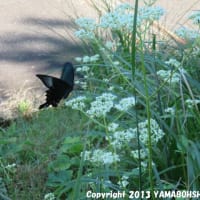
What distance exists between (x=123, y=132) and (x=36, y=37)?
4.05 m

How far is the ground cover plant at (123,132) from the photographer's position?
2.17 m

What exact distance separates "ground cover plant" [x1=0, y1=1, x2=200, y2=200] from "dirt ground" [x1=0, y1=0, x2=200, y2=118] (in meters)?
0.94

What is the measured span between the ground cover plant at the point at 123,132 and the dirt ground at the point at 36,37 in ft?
3.10

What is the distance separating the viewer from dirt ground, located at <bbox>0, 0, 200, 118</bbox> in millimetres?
5109

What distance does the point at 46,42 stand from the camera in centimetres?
592

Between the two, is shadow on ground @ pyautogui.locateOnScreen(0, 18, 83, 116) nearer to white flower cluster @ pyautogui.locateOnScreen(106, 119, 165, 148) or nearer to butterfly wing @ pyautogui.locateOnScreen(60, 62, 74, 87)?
butterfly wing @ pyautogui.locateOnScreen(60, 62, 74, 87)

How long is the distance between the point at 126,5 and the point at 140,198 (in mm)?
970

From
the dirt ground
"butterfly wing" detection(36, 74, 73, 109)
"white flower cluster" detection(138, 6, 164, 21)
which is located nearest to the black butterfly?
"butterfly wing" detection(36, 74, 73, 109)

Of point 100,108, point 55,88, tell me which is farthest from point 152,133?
point 55,88

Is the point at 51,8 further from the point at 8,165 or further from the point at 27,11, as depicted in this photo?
the point at 8,165

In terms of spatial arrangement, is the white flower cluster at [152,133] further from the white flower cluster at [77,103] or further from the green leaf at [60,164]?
the green leaf at [60,164]

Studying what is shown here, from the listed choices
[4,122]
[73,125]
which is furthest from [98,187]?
[4,122]

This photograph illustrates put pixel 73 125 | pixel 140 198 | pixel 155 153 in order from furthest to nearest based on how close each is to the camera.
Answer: pixel 73 125 < pixel 155 153 < pixel 140 198

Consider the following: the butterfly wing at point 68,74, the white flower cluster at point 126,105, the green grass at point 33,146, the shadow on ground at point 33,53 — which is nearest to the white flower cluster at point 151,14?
the white flower cluster at point 126,105
